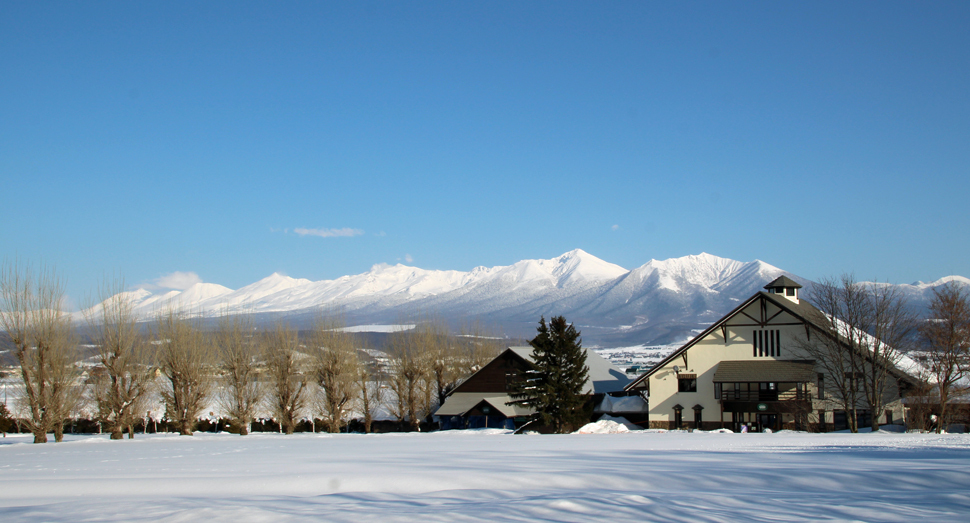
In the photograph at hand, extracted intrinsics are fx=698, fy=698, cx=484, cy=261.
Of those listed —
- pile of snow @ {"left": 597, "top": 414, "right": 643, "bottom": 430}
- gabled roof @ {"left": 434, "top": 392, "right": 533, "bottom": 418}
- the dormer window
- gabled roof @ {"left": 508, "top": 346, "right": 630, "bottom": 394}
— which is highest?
the dormer window

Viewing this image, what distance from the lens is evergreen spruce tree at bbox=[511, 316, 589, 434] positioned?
144 feet

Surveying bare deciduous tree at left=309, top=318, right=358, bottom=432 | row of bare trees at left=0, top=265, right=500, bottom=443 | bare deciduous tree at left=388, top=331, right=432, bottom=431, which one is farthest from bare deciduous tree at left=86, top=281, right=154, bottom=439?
bare deciduous tree at left=388, top=331, right=432, bottom=431

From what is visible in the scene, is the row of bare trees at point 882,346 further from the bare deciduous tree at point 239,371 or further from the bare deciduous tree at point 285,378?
the bare deciduous tree at point 239,371

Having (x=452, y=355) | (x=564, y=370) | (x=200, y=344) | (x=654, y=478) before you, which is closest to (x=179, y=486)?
(x=654, y=478)

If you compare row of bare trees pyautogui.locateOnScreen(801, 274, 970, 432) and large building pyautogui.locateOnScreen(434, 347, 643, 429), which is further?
large building pyautogui.locateOnScreen(434, 347, 643, 429)

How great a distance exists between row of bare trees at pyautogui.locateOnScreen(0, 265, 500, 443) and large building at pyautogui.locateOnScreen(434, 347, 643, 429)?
358 centimetres

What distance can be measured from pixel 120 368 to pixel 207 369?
24.0 ft

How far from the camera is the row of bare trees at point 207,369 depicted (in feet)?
129

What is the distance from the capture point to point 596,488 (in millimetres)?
11562

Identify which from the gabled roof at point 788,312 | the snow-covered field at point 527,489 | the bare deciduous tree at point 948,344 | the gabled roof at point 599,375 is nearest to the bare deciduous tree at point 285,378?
the gabled roof at point 599,375

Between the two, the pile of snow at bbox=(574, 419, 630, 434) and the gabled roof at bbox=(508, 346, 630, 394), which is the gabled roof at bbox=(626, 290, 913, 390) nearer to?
the gabled roof at bbox=(508, 346, 630, 394)

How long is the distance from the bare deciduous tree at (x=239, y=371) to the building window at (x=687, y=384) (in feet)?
102

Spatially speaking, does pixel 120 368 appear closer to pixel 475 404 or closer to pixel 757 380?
pixel 475 404

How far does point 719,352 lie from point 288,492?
44072 millimetres
